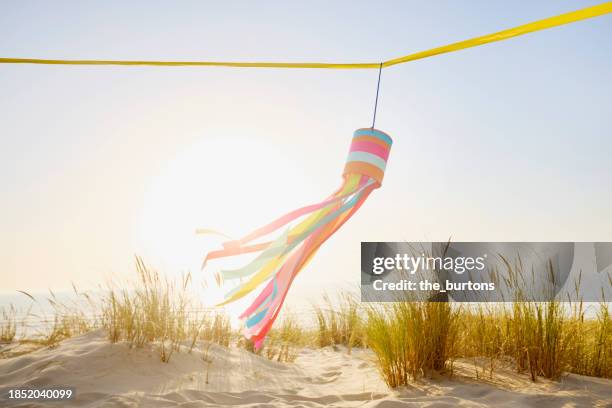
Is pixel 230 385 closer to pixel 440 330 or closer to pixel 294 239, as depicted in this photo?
pixel 294 239

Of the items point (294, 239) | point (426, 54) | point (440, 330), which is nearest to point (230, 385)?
point (294, 239)

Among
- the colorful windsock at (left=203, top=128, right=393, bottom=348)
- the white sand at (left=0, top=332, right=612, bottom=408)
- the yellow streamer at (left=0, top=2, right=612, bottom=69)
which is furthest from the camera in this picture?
the colorful windsock at (left=203, top=128, right=393, bottom=348)

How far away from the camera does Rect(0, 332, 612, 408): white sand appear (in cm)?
220

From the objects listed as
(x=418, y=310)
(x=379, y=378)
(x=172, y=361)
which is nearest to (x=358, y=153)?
(x=418, y=310)

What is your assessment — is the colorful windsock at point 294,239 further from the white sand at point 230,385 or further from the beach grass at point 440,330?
the beach grass at point 440,330

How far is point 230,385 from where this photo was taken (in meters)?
2.64

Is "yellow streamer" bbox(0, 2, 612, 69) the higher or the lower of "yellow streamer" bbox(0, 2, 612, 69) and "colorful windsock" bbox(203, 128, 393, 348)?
the higher

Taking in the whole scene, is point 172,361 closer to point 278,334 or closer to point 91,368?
point 91,368

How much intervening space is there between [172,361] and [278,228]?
1.09 metres

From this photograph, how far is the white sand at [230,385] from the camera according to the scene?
220 cm

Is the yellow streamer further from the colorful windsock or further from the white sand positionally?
the white sand

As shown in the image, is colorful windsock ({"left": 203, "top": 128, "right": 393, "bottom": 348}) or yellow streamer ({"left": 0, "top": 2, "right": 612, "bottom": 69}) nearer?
yellow streamer ({"left": 0, "top": 2, "right": 612, "bottom": 69})

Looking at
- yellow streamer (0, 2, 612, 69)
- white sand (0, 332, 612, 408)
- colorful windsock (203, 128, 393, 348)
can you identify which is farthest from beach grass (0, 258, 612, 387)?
yellow streamer (0, 2, 612, 69)

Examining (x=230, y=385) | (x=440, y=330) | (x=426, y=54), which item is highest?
(x=426, y=54)
